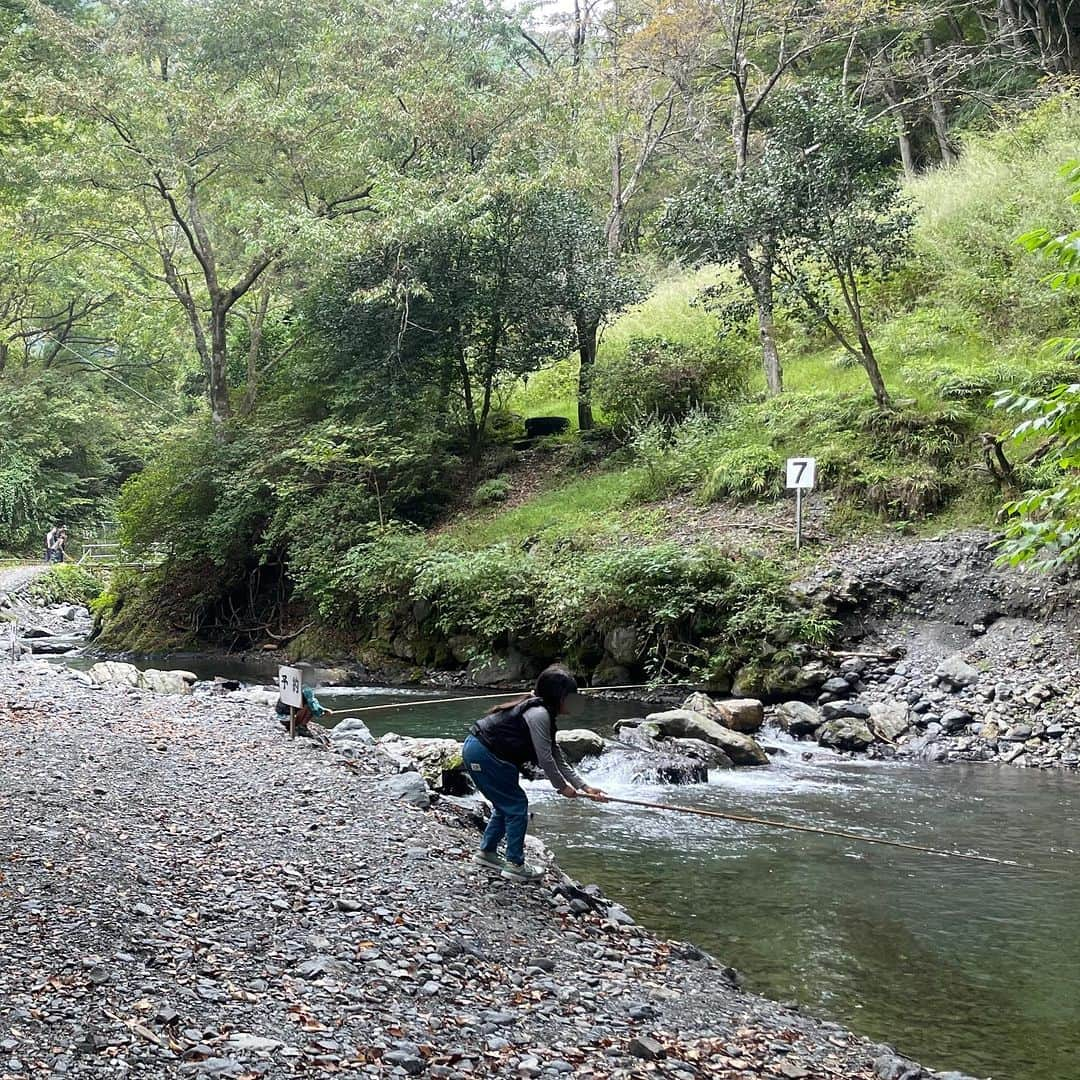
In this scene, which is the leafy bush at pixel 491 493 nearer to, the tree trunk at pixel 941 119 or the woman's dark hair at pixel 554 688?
the tree trunk at pixel 941 119

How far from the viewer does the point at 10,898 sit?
15.7 ft

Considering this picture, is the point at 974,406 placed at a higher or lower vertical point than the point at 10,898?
higher

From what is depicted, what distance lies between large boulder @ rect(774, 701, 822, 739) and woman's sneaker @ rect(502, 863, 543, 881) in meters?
6.59

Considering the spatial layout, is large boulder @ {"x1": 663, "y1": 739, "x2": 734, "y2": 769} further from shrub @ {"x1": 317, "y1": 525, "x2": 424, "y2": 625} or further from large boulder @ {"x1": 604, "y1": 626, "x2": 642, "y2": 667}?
shrub @ {"x1": 317, "y1": 525, "x2": 424, "y2": 625}

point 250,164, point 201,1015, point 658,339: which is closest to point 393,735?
point 201,1015

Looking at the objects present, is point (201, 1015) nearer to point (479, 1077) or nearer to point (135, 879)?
point (479, 1077)

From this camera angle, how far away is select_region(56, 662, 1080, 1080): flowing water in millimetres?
5199

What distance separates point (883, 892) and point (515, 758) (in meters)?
2.85

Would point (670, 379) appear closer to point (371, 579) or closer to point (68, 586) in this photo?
point (371, 579)

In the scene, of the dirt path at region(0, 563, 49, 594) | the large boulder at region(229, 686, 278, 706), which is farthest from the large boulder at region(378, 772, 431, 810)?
the dirt path at region(0, 563, 49, 594)

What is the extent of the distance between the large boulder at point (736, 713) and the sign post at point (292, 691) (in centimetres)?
492

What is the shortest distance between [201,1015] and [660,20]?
23909mm

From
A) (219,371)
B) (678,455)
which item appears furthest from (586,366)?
(219,371)

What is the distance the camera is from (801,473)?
15344 mm
